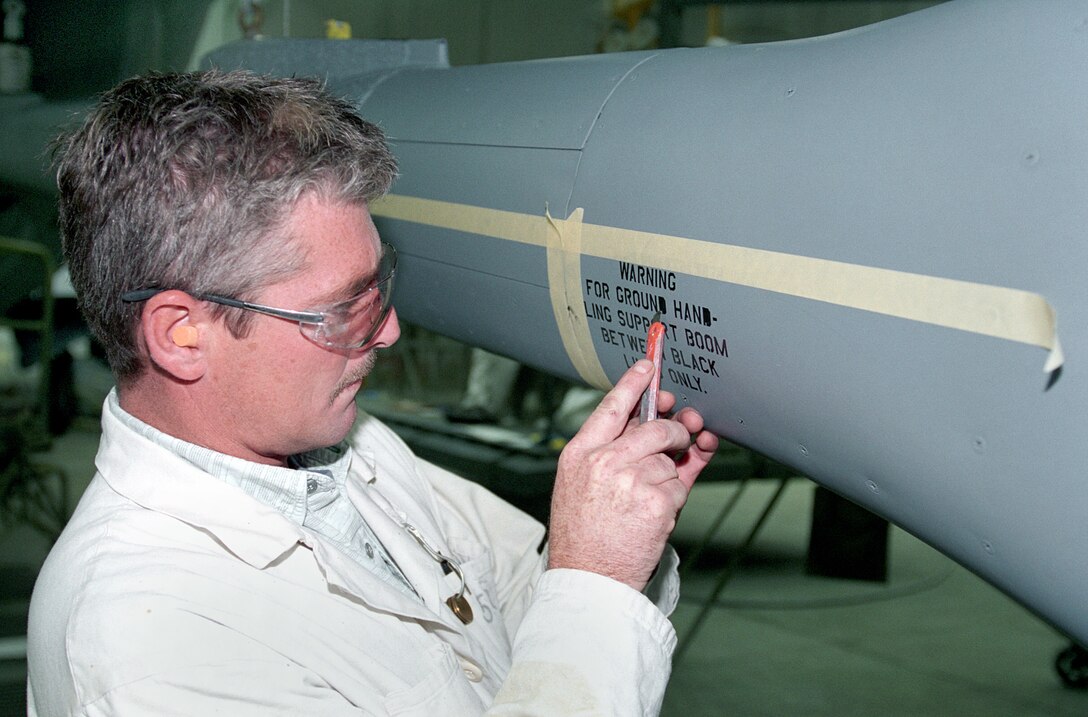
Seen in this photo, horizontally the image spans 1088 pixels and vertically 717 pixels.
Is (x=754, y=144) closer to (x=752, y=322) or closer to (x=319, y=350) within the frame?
(x=752, y=322)

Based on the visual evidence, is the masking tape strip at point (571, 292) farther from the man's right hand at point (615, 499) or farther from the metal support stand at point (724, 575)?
the metal support stand at point (724, 575)

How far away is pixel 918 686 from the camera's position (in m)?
2.50

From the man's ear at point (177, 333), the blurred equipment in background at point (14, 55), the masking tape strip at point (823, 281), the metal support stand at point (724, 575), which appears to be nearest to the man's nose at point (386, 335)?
the man's ear at point (177, 333)

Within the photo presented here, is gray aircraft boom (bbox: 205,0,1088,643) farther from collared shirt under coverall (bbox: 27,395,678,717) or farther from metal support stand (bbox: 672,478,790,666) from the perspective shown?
metal support stand (bbox: 672,478,790,666)

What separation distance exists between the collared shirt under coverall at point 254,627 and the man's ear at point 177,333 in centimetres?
7

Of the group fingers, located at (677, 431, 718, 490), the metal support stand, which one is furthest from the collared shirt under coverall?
the metal support stand

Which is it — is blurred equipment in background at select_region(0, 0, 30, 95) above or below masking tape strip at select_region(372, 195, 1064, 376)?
below

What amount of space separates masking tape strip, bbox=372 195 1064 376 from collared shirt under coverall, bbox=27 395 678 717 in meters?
0.28

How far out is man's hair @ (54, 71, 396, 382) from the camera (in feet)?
2.66

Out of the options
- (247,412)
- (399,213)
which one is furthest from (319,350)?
(399,213)

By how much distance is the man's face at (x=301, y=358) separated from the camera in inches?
33.2

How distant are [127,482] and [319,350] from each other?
0.57 feet

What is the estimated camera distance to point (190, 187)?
0.81 metres

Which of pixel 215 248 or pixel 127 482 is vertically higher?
pixel 215 248
